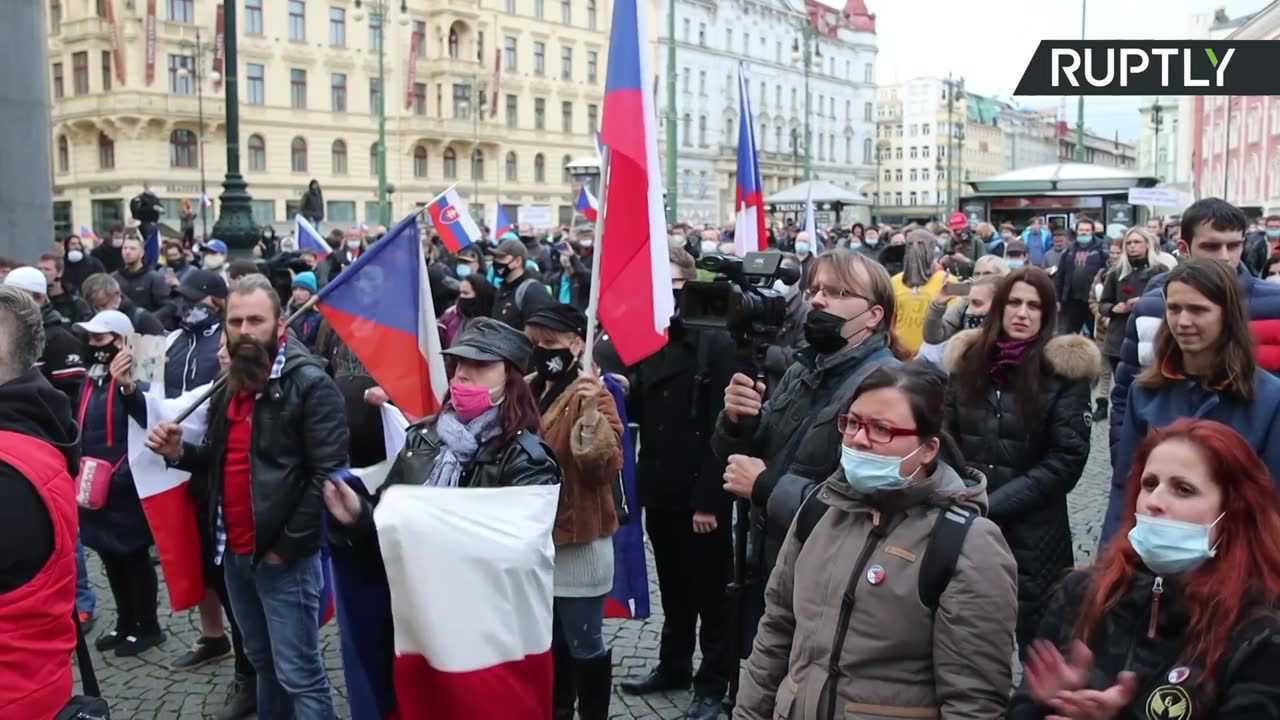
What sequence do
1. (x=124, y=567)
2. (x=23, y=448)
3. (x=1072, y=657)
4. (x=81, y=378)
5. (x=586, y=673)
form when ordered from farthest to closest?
(x=81, y=378) → (x=124, y=567) → (x=586, y=673) → (x=23, y=448) → (x=1072, y=657)

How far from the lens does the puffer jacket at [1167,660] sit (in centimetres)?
216

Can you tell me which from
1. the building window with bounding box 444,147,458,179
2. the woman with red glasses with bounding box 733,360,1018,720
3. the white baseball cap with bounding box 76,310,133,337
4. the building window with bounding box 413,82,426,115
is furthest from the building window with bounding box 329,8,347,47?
the woman with red glasses with bounding box 733,360,1018,720

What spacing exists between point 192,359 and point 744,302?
11.8ft

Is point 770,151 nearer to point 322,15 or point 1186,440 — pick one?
point 322,15

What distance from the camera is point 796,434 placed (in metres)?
3.65

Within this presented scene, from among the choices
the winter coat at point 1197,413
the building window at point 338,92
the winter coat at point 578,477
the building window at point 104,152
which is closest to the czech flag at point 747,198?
the winter coat at point 578,477

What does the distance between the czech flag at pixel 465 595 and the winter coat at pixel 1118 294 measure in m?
7.63

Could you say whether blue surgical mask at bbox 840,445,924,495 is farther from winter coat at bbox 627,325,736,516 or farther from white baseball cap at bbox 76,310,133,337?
white baseball cap at bbox 76,310,133,337

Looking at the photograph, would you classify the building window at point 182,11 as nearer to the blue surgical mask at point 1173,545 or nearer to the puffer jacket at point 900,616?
the puffer jacket at point 900,616

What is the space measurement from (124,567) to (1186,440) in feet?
16.5

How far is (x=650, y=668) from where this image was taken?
5.39 m

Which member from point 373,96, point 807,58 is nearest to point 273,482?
point 807,58

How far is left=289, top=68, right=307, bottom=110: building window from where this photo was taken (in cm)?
5106

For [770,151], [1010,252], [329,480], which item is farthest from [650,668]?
[770,151]
